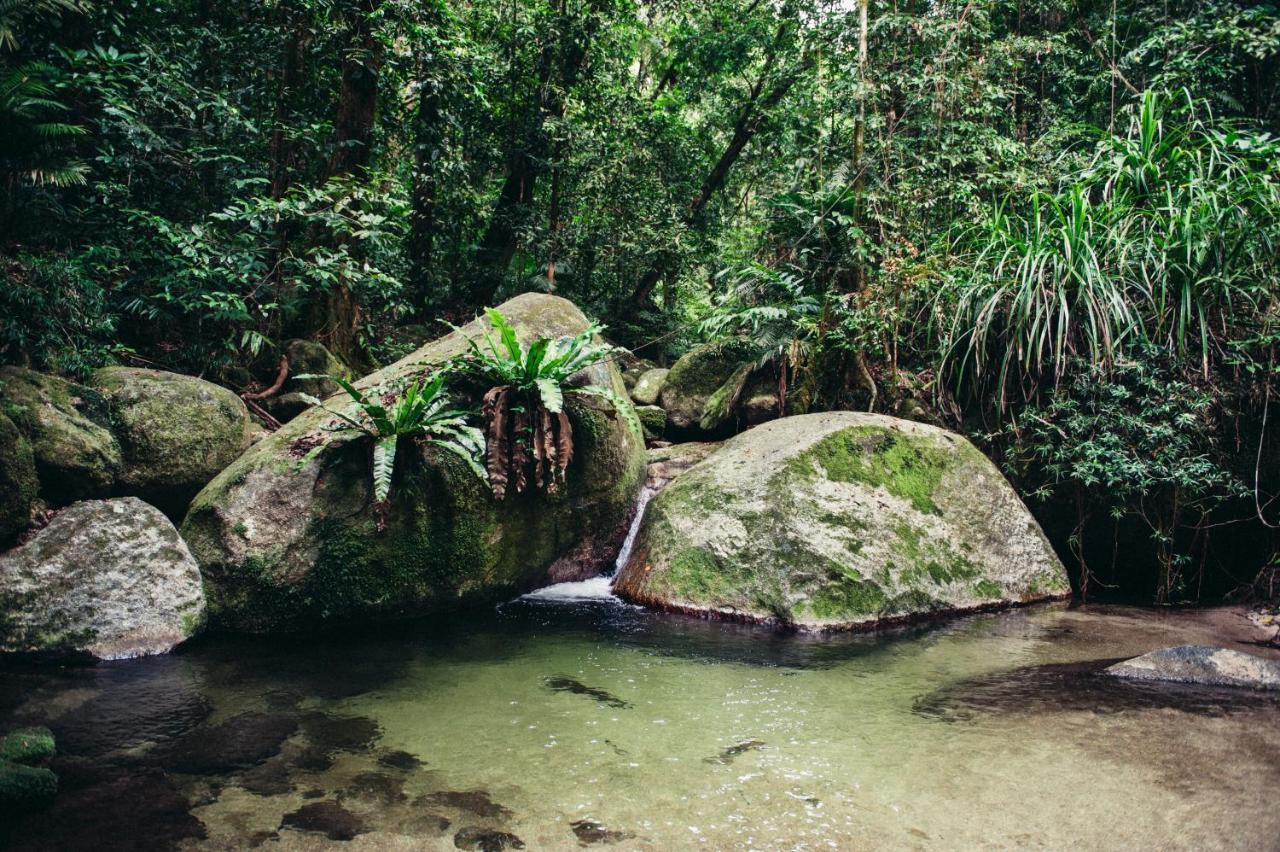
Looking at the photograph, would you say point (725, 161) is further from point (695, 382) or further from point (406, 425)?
point (406, 425)

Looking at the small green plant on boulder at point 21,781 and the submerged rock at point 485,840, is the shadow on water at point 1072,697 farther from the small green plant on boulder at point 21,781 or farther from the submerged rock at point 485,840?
the small green plant on boulder at point 21,781

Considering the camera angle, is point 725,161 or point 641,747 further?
point 725,161

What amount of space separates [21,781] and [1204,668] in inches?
213

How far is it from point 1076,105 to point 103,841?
10880mm

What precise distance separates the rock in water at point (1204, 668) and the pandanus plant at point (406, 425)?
411 centimetres

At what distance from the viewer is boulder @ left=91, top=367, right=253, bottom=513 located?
496 cm

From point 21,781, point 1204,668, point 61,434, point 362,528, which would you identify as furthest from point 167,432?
point 1204,668

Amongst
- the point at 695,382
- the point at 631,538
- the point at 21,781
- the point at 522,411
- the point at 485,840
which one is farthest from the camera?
the point at 695,382

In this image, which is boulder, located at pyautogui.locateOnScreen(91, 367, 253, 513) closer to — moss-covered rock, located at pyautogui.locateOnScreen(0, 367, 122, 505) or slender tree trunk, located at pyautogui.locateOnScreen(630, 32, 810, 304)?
moss-covered rock, located at pyautogui.locateOnScreen(0, 367, 122, 505)

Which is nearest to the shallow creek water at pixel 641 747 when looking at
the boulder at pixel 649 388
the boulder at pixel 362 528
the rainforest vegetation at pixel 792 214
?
the boulder at pixel 362 528

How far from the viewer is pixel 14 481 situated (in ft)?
13.2

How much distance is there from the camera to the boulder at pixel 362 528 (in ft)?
14.9

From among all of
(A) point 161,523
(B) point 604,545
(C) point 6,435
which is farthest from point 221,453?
(B) point 604,545

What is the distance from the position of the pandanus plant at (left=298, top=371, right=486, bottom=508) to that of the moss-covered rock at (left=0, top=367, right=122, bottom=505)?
1.35 meters
